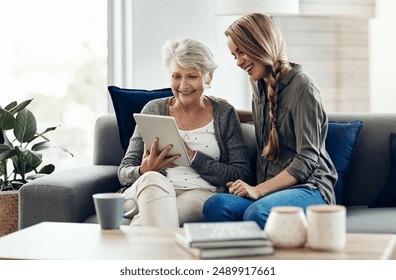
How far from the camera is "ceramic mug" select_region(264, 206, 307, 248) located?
2119 millimetres

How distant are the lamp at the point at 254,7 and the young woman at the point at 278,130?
3.31 ft

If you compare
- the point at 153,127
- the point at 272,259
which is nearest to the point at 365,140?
the point at 153,127

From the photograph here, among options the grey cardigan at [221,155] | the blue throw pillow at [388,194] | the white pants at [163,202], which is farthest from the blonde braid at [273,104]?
the blue throw pillow at [388,194]

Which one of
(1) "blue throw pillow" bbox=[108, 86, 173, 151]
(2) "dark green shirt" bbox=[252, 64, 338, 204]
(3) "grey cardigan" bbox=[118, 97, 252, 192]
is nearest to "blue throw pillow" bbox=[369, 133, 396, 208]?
(2) "dark green shirt" bbox=[252, 64, 338, 204]

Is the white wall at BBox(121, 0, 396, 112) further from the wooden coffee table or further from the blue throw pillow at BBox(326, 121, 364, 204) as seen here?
the wooden coffee table

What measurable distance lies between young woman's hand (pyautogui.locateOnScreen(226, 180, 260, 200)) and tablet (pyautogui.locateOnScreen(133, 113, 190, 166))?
25cm

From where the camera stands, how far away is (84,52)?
4742mm

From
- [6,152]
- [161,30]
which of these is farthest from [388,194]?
[161,30]

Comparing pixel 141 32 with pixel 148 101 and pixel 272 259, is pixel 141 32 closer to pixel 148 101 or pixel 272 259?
pixel 148 101

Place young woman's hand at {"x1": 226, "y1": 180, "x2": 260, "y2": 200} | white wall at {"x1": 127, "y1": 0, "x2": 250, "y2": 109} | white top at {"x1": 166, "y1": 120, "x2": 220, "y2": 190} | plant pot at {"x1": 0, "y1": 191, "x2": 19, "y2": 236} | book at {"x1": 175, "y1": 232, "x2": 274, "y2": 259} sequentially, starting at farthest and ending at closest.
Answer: white wall at {"x1": 127, "y1": 0, "x2": 250, "y2": 109}, plant pot at {"x1": 0, "y1": 191, "x2": 19, "y2": 236}, white top at {"x1": 166, "y1": 120, "x2": 220, "y2": 190}, young woman's hand at {"x1": 226, "y1": 180, "x2": 260, "y2": 200}, book at {"x1": 175, "y1": 232, "x2": 274, "y2": 259}

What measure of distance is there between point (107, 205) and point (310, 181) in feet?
3.15

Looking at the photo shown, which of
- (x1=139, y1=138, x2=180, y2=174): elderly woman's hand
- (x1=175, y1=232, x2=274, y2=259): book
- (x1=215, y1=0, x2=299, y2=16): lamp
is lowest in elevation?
(x1=175, y1=232, x2=274, y2=259): book

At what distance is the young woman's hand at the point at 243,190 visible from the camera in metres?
2.95

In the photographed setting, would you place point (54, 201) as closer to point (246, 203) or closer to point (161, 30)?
point (246, 203)
